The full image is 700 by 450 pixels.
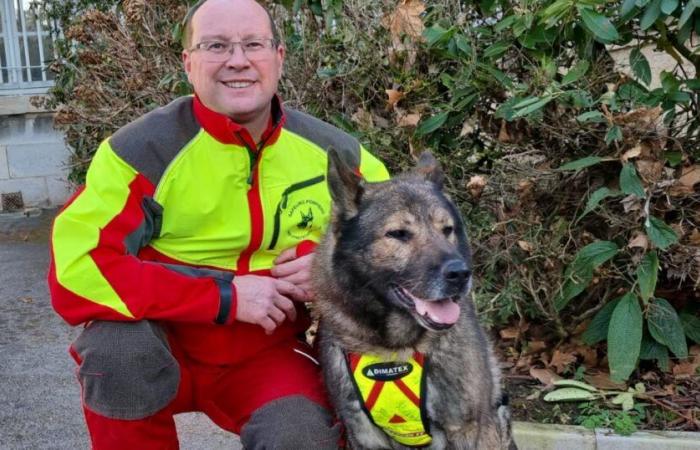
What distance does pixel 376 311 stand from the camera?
2.71 metres

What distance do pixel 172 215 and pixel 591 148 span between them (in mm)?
1995

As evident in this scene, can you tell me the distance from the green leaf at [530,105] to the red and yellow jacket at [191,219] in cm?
70

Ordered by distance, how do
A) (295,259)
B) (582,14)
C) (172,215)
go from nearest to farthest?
(172,215)
(295,259)
(582,14)

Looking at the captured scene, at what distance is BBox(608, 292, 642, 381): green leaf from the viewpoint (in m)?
3.37

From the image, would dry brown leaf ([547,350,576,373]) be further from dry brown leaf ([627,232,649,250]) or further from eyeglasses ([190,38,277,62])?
eyeglasses ([190,38,277,62])

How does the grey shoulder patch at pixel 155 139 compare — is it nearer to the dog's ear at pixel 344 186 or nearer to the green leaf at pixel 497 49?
the dog's ear at pixel 344 186

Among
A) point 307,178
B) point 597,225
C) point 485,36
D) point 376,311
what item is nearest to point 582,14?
point 485,36

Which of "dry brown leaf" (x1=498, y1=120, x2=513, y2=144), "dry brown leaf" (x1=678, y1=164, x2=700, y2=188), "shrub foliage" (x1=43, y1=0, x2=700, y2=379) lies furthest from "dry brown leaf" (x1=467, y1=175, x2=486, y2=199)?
"dry brown leaf" (x1=678, y1=164, x2=700, y2=188)

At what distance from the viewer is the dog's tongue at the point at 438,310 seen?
2.54 m

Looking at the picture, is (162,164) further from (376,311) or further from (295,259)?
(376,311)

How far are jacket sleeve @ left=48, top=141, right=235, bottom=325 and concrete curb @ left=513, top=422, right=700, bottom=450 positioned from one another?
5.15 ft

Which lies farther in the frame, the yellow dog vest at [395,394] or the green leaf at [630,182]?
the green leaf at [630,182]

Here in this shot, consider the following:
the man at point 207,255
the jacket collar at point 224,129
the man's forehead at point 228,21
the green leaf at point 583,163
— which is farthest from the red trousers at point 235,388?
the green leaf at point 583,163

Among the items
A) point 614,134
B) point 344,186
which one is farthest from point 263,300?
point 614,134
